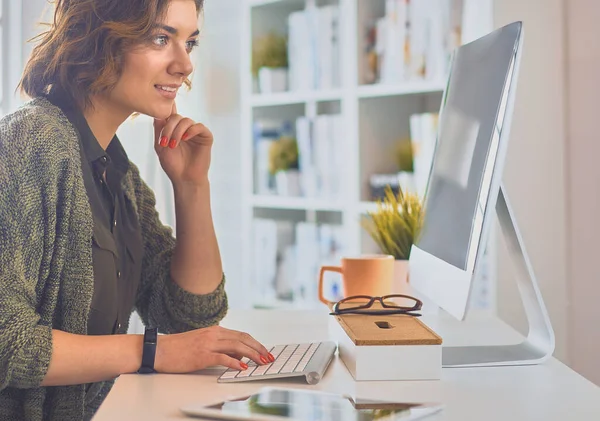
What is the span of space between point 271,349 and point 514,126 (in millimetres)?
1055

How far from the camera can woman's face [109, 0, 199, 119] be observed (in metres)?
1.36

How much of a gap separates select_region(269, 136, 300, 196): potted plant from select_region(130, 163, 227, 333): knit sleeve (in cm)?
133

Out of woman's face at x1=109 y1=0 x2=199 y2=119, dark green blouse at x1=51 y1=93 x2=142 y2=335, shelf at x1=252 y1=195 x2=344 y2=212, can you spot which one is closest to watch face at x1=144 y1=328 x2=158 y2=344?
dark green blouse at x1=51 y1=93 x2=142 y2=335

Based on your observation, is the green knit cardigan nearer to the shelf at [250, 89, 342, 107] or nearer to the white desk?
the white desk

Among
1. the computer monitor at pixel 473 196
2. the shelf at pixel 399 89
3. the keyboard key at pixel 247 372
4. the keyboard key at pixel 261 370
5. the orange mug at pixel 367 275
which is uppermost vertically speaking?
the shelf at pixel 399 89

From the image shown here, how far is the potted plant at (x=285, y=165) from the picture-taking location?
2865 mm

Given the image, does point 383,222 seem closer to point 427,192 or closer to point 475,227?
point 427,192

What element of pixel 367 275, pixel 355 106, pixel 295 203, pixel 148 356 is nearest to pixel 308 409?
pixel 148 356

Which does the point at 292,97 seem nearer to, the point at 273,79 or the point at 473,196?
the point at 273,79

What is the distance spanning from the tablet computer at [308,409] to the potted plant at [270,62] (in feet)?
6.96

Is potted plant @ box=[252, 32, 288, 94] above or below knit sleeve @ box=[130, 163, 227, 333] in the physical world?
above

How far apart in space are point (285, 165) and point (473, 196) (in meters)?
Result: 1.91

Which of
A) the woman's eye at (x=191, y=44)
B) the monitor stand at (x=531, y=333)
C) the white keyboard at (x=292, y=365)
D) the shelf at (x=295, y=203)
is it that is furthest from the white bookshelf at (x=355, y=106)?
the white keyboard at (x=292, y=365)

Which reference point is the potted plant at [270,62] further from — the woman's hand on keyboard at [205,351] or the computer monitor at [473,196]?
the woman's hand on keyboard at [205,351]
